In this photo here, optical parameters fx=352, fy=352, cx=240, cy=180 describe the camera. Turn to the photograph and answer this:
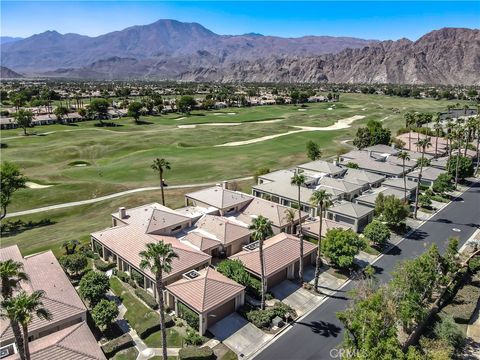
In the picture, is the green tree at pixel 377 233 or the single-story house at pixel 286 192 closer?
the green tree at pixel 377 233

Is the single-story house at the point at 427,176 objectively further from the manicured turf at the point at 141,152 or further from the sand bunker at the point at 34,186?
the sand bunker at the point at 34,186

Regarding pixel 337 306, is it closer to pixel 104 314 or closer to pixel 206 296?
pixel 206 296

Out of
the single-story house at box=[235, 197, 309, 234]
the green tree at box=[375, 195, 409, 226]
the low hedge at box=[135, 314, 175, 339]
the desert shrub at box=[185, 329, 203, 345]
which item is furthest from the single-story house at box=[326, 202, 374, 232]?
the low hedge at box=[135, 314, 175, 339]

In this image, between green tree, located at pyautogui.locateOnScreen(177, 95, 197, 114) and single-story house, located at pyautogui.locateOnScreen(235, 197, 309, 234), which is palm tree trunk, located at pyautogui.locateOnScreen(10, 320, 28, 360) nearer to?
single-story house, located at pyautogui.locateOnScreen(235, 197, 309, 234)

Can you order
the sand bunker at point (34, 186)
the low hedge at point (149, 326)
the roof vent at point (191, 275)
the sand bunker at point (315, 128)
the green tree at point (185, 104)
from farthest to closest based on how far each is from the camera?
the green tree at point (185, 104) → the sand bunker at point (315, 128) → the sand bunker at point (34, 186) → the roof vent at point (191, 275) → the low hedge at point (149, 326)

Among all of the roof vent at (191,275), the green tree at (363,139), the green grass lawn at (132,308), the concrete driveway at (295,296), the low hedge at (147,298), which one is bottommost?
the concrete driveway at (295,296)

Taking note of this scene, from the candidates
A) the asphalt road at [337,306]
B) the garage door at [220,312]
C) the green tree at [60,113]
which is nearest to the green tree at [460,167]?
the asphalt road at [337,306]

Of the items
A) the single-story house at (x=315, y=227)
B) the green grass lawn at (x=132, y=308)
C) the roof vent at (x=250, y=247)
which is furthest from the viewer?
the single-story house at (x=315, y=227)

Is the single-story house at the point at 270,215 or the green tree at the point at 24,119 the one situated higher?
the green tree at the point at 24,119
